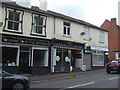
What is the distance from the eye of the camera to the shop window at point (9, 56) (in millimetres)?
16000

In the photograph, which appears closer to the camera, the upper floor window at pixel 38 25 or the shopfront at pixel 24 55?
the shopfront at pixel 24 55

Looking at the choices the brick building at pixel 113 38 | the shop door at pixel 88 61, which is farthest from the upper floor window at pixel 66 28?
the brick building at pixel 113 38

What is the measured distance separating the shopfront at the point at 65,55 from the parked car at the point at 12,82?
10300 millimetres

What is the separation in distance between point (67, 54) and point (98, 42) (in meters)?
7.13

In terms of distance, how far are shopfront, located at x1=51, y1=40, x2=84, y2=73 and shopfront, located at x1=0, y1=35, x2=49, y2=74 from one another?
109 centimetres

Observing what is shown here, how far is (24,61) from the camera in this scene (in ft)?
57.8

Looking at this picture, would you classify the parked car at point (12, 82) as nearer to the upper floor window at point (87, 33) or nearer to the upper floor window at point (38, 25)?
the upper floor window at point (38, 25)

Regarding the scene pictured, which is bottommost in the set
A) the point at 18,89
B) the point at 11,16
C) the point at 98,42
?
the point at 18,89

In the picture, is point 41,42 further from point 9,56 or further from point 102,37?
point 102,37

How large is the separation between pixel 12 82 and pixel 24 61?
30.9 ft

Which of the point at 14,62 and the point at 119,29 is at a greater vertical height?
the point at 119,29

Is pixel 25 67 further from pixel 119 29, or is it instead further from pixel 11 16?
pixel 119 29

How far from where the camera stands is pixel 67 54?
2184cm

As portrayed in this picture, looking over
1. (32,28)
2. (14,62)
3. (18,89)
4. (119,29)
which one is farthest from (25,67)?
(119,29)
